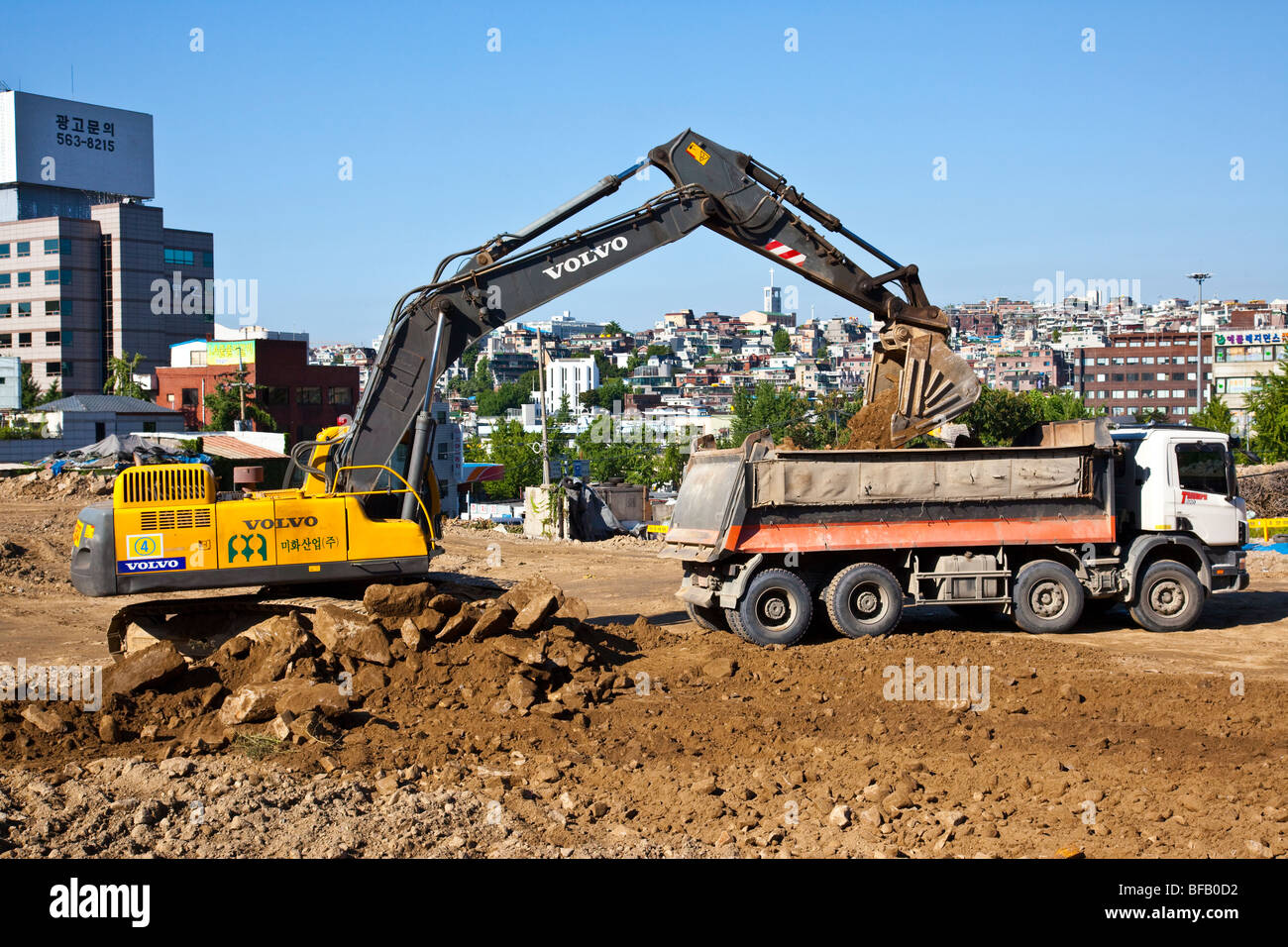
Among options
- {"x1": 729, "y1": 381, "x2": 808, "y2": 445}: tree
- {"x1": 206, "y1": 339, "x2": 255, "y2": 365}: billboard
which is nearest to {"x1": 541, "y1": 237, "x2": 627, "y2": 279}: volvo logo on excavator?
{"x1": 206, "y1": 339, "x2": 255, "y2": 365}: billboard

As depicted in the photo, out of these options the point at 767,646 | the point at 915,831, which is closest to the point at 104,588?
the point at 767,646

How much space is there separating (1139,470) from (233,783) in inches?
501

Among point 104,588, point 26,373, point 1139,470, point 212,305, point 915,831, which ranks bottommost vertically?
point 915,831

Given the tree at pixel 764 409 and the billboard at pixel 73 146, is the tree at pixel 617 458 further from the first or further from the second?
the billboard at pixel 73 146

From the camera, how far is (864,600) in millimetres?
14805

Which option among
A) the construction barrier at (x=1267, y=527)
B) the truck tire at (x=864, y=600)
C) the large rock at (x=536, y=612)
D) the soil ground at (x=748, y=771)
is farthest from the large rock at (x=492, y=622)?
the construction barrier at (x=1267, y=527)

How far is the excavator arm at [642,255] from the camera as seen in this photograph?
13.8m

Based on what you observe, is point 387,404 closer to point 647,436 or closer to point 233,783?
point 233,783

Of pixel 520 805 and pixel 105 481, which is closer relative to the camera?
pixel 520 805

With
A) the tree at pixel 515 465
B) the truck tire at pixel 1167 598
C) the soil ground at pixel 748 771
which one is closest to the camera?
the soil ground at pixel 748 771

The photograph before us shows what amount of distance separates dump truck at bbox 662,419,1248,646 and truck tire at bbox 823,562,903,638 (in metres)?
0.02

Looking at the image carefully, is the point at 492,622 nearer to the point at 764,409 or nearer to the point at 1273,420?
the point at 1273,420

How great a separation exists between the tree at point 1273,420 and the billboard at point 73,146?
264 ft
